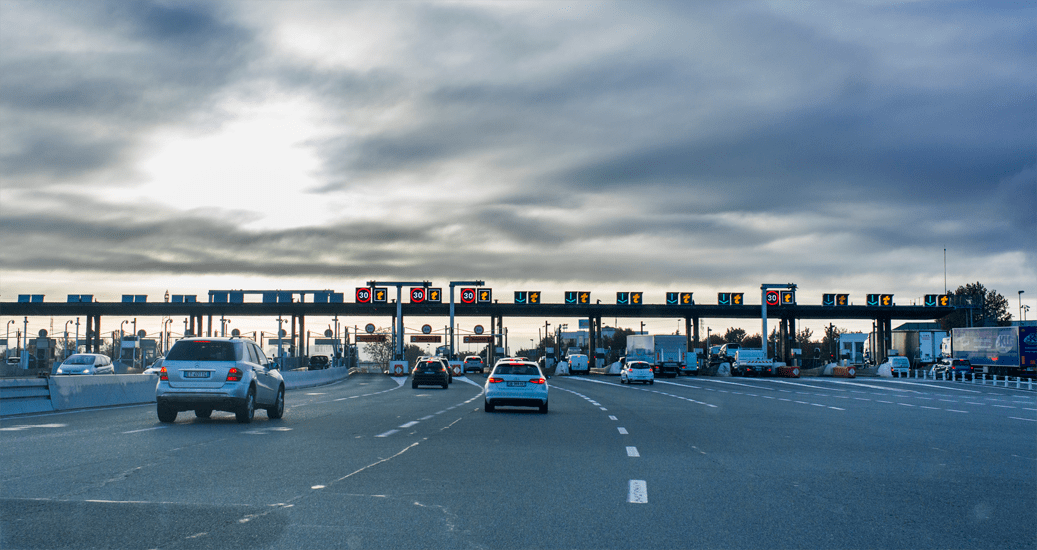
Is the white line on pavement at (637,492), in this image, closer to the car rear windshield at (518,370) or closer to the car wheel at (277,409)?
the car wheel at (277,409)

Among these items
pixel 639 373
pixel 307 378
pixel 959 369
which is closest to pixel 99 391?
pixel 307 378

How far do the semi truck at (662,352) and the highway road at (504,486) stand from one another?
54693 mm

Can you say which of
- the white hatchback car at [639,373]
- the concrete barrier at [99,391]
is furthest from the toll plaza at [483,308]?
the concrete barrier at [99,391]

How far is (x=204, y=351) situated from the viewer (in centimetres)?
1891

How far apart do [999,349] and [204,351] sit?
59.4m

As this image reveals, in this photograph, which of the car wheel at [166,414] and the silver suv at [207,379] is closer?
the silver suv at [207,379]

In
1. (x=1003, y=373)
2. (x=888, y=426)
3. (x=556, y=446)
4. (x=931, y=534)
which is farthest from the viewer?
(x=1003, y=373)

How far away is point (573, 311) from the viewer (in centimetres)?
10675

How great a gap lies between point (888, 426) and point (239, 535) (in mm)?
16841

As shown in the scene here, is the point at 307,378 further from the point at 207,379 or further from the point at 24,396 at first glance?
the point at 207,379

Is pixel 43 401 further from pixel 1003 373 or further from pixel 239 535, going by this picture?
pixel 1003 373

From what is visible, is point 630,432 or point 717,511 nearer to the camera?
point 717,511

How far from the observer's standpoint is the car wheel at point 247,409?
18922mm

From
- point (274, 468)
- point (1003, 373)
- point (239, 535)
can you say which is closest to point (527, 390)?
point (274, 468)
